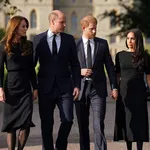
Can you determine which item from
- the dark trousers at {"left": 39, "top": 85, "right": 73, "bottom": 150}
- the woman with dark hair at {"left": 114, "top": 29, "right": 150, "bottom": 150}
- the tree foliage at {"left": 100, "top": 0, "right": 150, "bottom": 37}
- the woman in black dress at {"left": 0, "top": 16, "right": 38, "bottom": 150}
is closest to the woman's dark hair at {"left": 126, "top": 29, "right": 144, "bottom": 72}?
the woman with dark hair at {"left": 114, "top": 29, "right": 150, "bottom": 150}

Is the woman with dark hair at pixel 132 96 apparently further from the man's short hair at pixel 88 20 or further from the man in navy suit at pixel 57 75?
the man in navy suit at pixel 57 75

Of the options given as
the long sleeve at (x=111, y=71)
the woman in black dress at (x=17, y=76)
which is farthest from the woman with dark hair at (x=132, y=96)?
the woman in black dress at (x=17, y=76)

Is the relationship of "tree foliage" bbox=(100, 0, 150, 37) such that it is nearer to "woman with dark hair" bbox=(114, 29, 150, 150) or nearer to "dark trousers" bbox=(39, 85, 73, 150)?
"woman with dark hair" bbox=(114, 29, 150, 150)

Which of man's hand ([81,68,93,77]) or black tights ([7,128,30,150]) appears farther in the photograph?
man's hand ([81,68,93,77])

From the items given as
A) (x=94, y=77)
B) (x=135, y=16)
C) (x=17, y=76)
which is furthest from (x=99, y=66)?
(x=135, y=16)

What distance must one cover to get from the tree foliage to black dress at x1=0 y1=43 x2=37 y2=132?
90.2 feet

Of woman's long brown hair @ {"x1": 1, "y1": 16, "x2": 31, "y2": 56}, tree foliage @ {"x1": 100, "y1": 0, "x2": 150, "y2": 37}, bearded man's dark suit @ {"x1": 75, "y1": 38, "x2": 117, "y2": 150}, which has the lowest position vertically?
bearded man's dark suit @ {"x1": 75, "y1": 38, "x2": 117, "y2": 150}

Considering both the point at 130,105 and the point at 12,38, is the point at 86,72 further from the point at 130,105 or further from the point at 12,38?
the point at 12,38

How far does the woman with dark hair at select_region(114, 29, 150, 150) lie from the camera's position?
867cm

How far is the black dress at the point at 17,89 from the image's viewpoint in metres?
7.95

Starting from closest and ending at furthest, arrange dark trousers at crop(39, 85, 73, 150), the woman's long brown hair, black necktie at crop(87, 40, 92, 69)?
the woman's long brown hair
dark trousers at crop(39, 85, 73, 150)
black necktie at crop(87, 40, 92, 69)

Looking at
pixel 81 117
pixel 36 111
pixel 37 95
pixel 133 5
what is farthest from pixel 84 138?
pixel 133 5

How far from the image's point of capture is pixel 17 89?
798 centimetres

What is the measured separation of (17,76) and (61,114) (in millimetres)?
697
